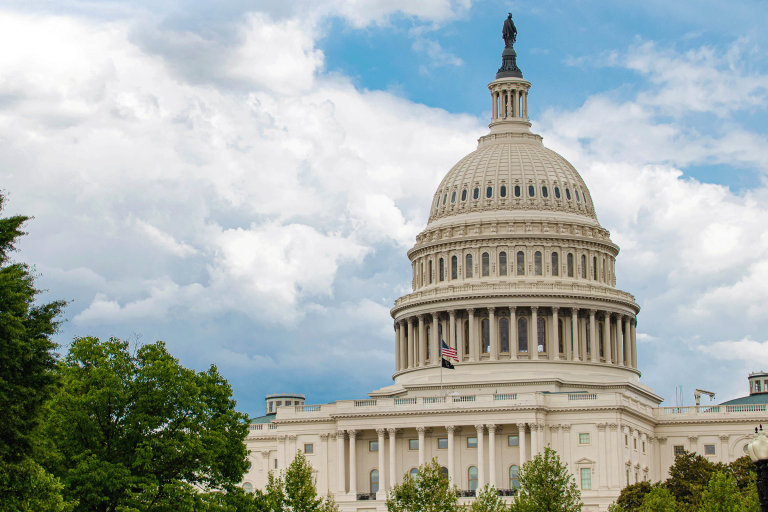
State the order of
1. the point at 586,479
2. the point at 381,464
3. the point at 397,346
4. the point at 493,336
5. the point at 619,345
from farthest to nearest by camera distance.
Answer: the point at 397,346
the point at 619,345
the point at 493,336
the point at 381,464
the point at 586,479

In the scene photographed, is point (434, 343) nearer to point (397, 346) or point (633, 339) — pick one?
point (397, 346)

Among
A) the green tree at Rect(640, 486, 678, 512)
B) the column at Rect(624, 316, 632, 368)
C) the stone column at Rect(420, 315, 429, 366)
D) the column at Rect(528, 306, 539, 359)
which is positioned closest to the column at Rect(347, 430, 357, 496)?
the stone column at Rect(420, 315, 429, 366)

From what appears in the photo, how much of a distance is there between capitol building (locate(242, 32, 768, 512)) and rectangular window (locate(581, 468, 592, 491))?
0.12m

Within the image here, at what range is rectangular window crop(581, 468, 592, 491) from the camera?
118m

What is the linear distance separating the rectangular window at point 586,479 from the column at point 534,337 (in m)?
20.2

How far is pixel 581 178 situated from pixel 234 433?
82.4 m

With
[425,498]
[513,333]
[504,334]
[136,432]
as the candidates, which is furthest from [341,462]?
[136,432]

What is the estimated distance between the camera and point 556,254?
5625 inches

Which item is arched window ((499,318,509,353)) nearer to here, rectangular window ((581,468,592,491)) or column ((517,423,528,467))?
column ((517,423,528,467))

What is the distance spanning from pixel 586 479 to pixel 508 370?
2020 cm

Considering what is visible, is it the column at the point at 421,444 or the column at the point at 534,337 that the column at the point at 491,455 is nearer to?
the column at the point at 421,444

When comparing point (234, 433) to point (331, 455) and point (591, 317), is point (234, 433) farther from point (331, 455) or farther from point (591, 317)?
point (591, 317)

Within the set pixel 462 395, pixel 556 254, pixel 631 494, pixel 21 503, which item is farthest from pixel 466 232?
pixel 21 503

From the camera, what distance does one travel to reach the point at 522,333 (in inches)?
5512
